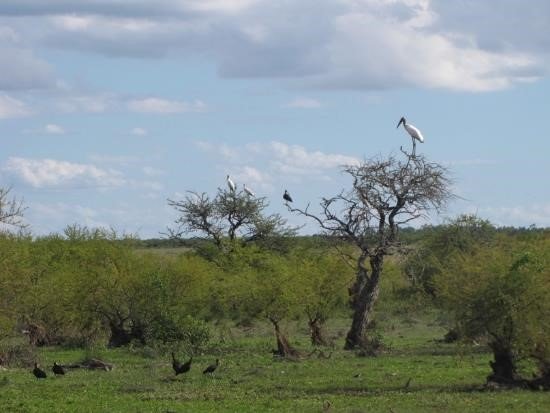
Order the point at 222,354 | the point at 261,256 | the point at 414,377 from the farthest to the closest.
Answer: the point at 261,256 < the point at 222,354 < the point at 414,377

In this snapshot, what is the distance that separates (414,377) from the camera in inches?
1233

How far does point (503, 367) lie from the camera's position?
28.9 meters

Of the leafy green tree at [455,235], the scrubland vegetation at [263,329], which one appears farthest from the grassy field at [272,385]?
the leafy green tree at [455,235]

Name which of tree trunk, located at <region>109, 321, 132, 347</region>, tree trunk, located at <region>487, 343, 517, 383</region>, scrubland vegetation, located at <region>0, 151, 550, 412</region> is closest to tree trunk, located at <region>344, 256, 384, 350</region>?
scrubland vegetation, located at <region>0, 151, 550, 412</region>

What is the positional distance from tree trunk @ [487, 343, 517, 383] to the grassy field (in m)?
0.60

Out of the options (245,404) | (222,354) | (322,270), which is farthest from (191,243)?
(245,404)

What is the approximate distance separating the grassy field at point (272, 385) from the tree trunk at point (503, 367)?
60 centimetres

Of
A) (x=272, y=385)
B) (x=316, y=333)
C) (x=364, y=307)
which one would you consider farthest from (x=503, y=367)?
(x=316, y=333)

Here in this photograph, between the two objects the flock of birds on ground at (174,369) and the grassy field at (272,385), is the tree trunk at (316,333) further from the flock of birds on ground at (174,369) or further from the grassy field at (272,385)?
the flock of birds on ground at (174,369)

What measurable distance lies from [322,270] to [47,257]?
42.0 feet

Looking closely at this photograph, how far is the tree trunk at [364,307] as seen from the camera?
43.9 m

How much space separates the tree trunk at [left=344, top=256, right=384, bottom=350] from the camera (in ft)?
144

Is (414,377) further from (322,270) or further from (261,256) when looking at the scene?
(261,256)

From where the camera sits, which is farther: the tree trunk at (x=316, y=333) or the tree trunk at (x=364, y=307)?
the tree trunk at (x=316, y=333)
